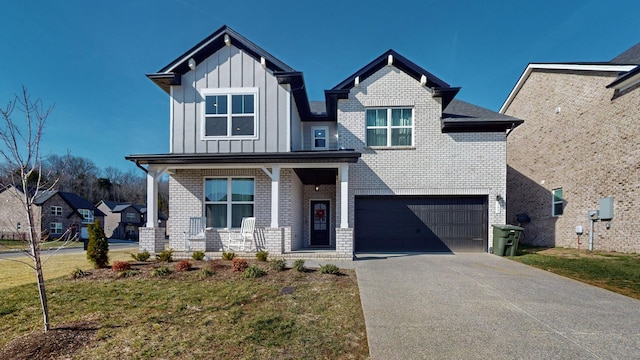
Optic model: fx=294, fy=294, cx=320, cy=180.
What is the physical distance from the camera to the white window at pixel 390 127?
11.2 metres

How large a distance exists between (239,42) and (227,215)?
243 inches

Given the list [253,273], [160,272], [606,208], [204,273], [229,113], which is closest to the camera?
→ [253,273]

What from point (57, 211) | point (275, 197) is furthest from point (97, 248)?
point (57, 211)

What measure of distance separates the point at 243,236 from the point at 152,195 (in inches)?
132

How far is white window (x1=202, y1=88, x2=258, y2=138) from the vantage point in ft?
34.2

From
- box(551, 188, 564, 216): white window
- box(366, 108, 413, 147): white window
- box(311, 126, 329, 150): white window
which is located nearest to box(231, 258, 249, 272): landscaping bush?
box(366, 108, 413, 147): white window

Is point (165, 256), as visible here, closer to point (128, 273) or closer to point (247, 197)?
point (128, 273)

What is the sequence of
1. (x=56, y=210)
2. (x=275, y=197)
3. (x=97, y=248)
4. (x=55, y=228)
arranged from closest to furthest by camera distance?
(x=97, y=248) → (x=275, y=197) → (x=55, y=228) → (x=56, y=210)

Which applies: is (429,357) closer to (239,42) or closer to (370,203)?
(370,203)

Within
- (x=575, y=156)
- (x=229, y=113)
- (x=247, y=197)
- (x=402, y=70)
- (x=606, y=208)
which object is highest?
(x=402, y=70)

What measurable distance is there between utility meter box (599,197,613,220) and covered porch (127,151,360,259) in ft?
31.1

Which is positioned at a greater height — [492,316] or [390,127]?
[390,127]

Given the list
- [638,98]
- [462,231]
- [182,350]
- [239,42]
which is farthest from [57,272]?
[638,98]

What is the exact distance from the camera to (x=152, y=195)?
9.83 metres
